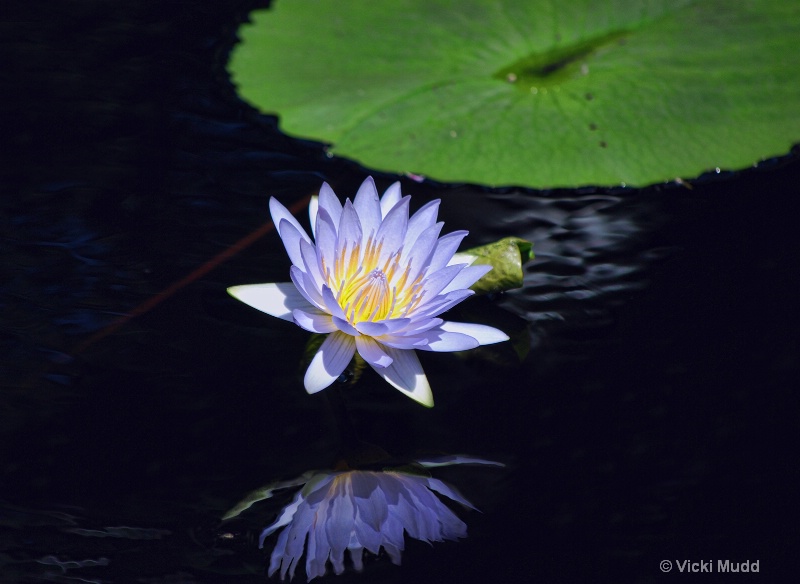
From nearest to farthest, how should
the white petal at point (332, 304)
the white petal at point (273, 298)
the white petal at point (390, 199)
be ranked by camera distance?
the white petal at point (332, 304) < the white petal at point (273, 298) < the white petal at point (390, 199)

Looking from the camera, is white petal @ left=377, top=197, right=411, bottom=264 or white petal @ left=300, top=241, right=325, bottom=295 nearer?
white petal @ left=300, top=241, right=325, bottom=295

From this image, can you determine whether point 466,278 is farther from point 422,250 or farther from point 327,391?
point 327,391

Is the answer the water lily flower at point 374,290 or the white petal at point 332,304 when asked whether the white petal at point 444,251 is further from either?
the white petal at point 332,304

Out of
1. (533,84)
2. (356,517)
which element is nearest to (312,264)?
(356,517)

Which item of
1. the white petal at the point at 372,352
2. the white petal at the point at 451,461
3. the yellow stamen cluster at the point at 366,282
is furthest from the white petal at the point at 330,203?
the white petal at the point at 451,461

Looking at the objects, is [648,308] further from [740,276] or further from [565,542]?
[565,542]

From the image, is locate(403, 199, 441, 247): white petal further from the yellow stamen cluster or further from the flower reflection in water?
the flower reflection in water

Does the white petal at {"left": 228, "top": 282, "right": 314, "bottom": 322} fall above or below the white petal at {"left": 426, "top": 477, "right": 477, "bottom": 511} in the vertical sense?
above

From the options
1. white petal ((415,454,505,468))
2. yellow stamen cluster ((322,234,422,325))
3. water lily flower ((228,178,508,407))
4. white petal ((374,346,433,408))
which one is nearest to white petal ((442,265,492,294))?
water lily flower ((228,178,508,407))

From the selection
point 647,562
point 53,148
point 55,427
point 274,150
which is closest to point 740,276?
point 647,562
